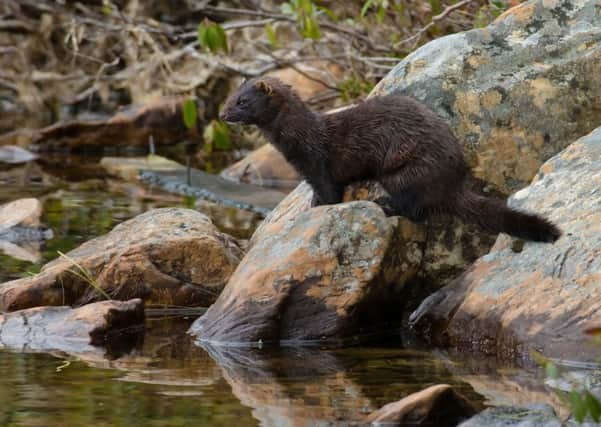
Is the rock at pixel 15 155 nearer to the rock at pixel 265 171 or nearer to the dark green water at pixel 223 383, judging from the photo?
the rock at pixel 265 171

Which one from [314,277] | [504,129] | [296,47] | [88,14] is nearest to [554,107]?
[504,129]

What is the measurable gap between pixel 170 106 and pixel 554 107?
802 centimetres

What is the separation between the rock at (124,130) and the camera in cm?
1377

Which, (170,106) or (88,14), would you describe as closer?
(170,106)

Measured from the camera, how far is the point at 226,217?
9664 millimetres

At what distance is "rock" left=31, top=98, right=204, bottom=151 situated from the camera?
1377cm

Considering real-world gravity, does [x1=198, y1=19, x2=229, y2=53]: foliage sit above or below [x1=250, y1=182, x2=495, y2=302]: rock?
above

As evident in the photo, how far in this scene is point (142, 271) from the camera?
22.3 ft

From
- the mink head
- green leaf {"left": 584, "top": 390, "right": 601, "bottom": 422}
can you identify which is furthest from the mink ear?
green leaf {"left": 584, "top": 390, "right": 601, "bottom": 422}

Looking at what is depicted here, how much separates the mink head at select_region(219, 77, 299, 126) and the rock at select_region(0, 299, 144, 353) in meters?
1.44

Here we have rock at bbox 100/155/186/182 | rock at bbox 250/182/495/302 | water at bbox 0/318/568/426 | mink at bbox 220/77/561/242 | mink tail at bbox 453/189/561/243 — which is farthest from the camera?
rock at bbox 100/155/186/182

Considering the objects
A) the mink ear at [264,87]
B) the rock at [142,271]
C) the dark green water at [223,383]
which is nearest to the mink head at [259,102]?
the mink ear at [264,87]

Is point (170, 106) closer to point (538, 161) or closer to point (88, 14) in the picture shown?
point (88, 14)

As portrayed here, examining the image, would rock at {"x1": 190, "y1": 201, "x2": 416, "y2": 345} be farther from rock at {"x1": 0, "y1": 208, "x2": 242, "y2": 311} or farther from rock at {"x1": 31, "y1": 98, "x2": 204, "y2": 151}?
rock at {"x1": 31, "y1": 98, "x2": 204, "y2": 151}
